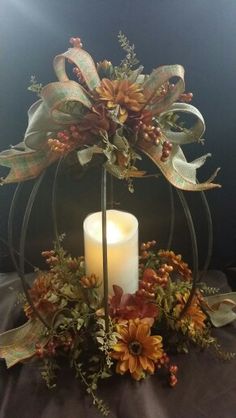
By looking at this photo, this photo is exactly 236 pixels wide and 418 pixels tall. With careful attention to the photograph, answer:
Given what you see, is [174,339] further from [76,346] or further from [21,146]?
[21,146]

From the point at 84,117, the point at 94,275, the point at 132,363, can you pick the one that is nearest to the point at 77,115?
the point at 84,117

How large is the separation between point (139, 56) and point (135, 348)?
1.73ft

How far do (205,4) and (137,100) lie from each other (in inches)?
14.1

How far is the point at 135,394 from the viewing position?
2.12 feet

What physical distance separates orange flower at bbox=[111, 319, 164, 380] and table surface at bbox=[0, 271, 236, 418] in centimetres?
3

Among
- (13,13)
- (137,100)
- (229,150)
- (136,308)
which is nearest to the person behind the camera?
(137,100)

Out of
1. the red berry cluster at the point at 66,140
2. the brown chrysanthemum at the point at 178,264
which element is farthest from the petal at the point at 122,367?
the red berry cluster at the point at 66,140

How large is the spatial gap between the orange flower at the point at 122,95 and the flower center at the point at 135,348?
0.32m

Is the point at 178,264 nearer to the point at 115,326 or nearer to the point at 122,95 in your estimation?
the point at 115,326

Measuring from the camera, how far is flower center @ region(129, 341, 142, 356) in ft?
2.16

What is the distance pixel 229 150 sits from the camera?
939 mm

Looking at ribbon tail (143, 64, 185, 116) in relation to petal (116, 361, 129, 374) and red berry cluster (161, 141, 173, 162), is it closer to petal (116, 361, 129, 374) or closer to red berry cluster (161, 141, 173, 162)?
red berry cluster (161, 141, 173, 162)

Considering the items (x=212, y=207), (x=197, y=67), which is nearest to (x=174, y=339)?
(x=212, y=207)

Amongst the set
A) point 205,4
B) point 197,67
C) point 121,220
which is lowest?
point 121,220
